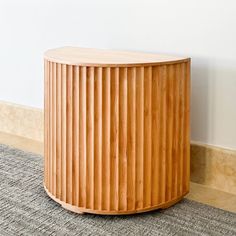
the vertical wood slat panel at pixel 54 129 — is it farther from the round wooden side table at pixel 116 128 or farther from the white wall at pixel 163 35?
the white wall at pixel 163 35

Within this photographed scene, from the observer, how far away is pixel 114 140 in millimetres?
1333

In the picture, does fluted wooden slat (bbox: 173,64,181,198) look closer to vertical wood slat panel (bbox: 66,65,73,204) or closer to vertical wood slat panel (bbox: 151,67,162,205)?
vertical wood slat panel (bbox: 151,67,162,205)

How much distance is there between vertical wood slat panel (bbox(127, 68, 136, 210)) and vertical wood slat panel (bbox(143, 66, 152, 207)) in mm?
38

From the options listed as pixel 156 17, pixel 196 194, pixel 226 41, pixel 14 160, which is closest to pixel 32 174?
pixel 14 160

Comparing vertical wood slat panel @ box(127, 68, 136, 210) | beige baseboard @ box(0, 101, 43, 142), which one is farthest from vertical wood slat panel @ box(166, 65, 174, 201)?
beige baseboard @ box(0, 101, 43, 142)

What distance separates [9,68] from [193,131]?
1.09 meters

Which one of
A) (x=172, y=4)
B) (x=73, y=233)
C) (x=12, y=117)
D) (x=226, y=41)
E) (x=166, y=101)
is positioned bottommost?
(x=73, y=233)

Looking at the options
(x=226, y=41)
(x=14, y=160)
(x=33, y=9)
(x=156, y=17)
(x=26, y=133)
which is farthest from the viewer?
(x=26, y=133)

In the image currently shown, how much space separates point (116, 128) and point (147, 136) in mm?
108

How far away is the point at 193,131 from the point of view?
167cm

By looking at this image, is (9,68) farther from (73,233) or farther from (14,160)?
(73,233)

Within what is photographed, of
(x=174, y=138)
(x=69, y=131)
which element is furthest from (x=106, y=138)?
(x=174, y=138)

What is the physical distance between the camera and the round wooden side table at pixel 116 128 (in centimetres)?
131

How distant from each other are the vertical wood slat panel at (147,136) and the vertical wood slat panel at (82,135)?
20 centimetres
